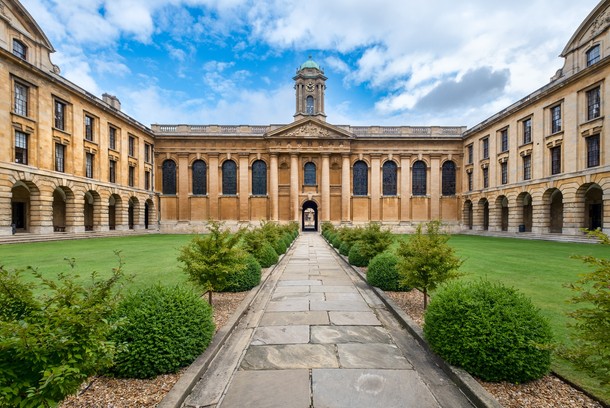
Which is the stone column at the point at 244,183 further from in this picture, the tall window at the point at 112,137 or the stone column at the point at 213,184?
the tall window at the point at 112,137

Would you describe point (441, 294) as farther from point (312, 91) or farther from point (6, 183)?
point (312, 91)

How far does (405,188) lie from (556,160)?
647 inches

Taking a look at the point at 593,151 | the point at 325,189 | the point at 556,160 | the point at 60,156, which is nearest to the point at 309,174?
the point at 325,189

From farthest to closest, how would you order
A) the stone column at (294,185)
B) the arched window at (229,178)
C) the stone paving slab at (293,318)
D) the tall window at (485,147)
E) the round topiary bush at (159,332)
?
the arched window at (229,178) → the stone column at (294,185) → the tall window at (485,147) → the stone paving slab at (293,318) → the round topiary bush at (159,332)

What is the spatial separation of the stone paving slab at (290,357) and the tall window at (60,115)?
29.0 meters

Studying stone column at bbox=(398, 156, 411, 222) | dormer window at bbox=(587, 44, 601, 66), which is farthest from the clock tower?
dormer window at bbox=(587, 44, 601, 66)

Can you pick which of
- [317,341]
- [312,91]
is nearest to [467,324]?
[317,341]

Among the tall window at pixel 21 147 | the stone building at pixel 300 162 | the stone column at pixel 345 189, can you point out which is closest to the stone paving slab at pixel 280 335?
the stone building at pixel 300 162

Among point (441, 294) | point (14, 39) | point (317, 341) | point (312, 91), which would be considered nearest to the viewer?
point (441, 294)

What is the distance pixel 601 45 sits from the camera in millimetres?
23859

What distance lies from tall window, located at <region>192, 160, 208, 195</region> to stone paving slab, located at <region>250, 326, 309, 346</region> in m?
36.6

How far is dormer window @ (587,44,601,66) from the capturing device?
24359 mm

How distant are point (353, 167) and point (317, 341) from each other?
36.6m

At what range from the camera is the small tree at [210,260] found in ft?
20.5
